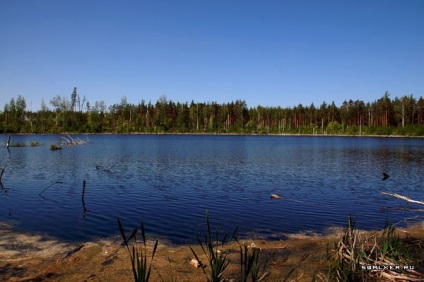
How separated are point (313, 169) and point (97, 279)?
3416 centimetres

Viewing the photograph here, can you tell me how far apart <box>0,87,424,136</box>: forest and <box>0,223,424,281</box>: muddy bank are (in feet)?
480

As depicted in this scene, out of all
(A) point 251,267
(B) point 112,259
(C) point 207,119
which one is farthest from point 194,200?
(C) point 207,119

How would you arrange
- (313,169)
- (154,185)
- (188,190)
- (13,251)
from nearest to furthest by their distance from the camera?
1. (13,251)
2. (188,190)
3. (154,185)
4. (313,169)

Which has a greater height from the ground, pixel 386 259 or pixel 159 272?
pixel 386 259

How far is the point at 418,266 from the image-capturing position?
950 centimetres

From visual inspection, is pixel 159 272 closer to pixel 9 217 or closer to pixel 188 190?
pixel 9 217

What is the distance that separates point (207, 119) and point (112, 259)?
185199mm

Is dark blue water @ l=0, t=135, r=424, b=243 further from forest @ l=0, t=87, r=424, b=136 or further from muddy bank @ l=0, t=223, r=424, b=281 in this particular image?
forest @ l=0, t=87, r=424, b=136

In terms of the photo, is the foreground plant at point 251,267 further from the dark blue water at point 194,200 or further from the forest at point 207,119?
the forest at point 207,119

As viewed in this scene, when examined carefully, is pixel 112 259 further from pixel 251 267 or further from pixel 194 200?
pixel 194 200

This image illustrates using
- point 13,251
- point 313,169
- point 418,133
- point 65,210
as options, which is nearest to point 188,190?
point 65,210

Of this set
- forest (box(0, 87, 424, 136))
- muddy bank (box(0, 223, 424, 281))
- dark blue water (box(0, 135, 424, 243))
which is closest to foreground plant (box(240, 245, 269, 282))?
muddy bank (box(0, 223, 424, 281))

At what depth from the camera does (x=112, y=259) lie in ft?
35.4

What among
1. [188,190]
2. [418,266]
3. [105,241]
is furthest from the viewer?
[188,190]
